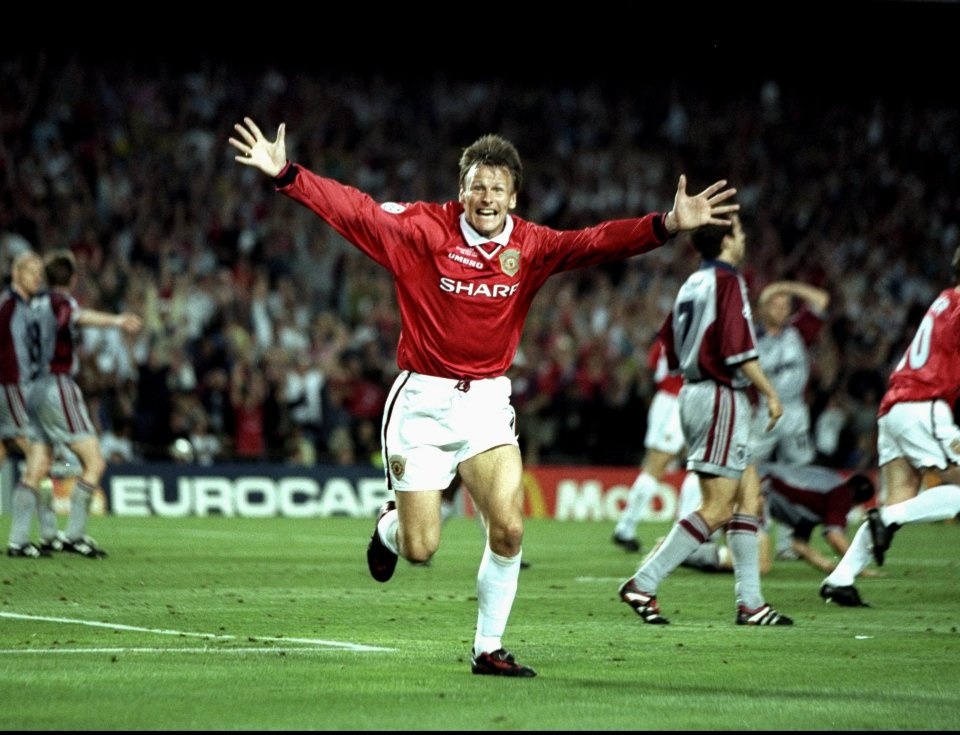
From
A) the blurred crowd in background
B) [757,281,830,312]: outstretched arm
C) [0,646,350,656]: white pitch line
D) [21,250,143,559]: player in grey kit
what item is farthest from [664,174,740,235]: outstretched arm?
the blurred crowd in background

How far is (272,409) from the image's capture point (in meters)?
22.5

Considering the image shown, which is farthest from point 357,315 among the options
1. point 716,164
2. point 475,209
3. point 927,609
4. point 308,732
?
point 308,732

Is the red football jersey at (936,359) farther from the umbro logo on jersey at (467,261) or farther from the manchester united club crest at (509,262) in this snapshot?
the umbro logo on jersey at (467,261)

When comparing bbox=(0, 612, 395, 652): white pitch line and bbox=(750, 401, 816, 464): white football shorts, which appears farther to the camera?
bbox=(750, 401, 816, 464): white football shorts

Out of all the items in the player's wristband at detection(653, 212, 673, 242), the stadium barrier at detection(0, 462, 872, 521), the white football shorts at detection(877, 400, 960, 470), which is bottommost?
the stadium barrier at detection(0, 462, 872, 521)

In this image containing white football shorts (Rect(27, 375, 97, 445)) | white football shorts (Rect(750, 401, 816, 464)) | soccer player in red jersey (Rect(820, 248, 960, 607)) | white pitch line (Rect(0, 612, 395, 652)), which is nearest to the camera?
white pitch line (Rect(0, 612, 395, 652))

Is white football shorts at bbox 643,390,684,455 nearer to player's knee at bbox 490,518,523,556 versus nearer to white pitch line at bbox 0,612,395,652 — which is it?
white pitch line at bbox 0,612,395,652

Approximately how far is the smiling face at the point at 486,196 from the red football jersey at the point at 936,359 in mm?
4060

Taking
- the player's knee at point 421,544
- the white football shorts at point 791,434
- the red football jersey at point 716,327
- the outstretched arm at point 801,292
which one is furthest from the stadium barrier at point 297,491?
the player's knee at point 421,544

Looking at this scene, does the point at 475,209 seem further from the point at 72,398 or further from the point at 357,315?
the point at 357,315

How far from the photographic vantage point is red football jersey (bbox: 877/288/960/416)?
1048 centimetres

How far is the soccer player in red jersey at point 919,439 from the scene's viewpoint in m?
10.4

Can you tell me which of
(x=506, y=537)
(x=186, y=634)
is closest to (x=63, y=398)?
(x=186, y=634)

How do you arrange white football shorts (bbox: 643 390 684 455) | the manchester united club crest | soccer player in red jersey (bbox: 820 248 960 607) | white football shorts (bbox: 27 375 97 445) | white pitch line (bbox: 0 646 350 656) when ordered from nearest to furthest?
the manchester united club crest
white pitch line (bbox: 0 646 350 656)
soccer player in red jersey (bbox: 820 248 960 607)
white football shorts (bbox: 27 375 97 445)
white football shorts (bbox: 643 390 684 455)
